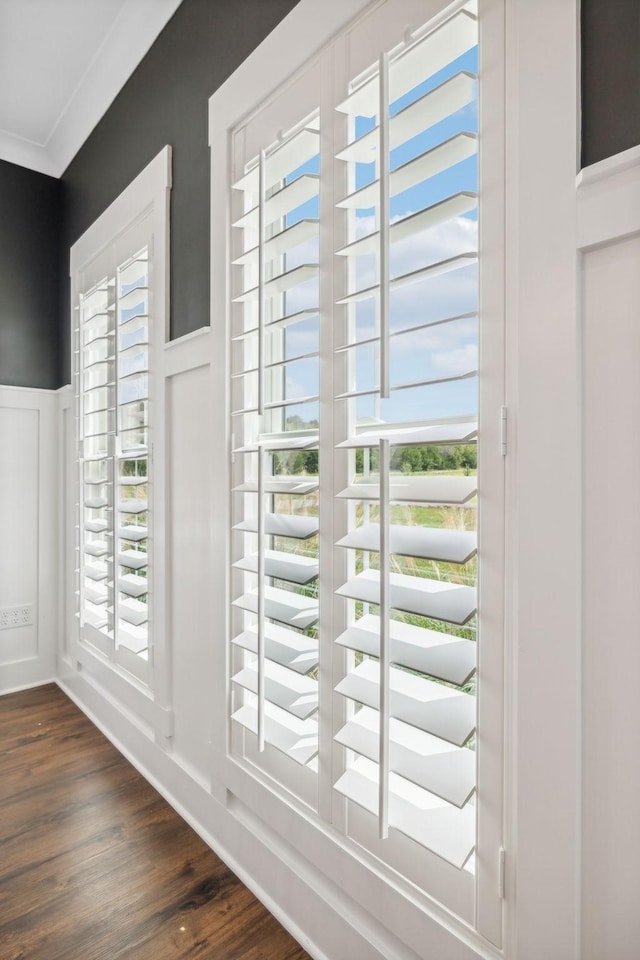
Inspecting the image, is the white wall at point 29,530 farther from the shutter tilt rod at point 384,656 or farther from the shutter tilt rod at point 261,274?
the shutter tilt rod at point 384,656

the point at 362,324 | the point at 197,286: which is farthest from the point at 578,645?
the point at 197,286

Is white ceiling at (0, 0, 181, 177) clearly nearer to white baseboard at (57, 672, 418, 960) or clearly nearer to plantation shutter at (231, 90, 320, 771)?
plantation shutter at (231, 90, 320, 771)

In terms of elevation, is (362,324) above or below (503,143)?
below

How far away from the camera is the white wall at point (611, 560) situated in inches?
28.3

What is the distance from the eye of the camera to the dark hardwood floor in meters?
1.24

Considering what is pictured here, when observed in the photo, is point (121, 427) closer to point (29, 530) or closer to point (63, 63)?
point (29, 530)

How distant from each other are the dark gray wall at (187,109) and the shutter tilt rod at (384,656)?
36.4 inches

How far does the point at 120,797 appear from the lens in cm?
180

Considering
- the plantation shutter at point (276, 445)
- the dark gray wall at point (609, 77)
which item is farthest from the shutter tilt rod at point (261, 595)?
the dark gray wall at point (609, 77)

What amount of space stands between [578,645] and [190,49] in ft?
6.40

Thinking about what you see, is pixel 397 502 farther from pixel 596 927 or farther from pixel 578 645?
pixel 596 927

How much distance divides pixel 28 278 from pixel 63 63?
102 cm

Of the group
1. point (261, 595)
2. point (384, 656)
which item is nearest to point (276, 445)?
point (261, 595)

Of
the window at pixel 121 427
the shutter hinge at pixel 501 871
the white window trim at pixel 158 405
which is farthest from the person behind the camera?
the window at pixel 121 427
